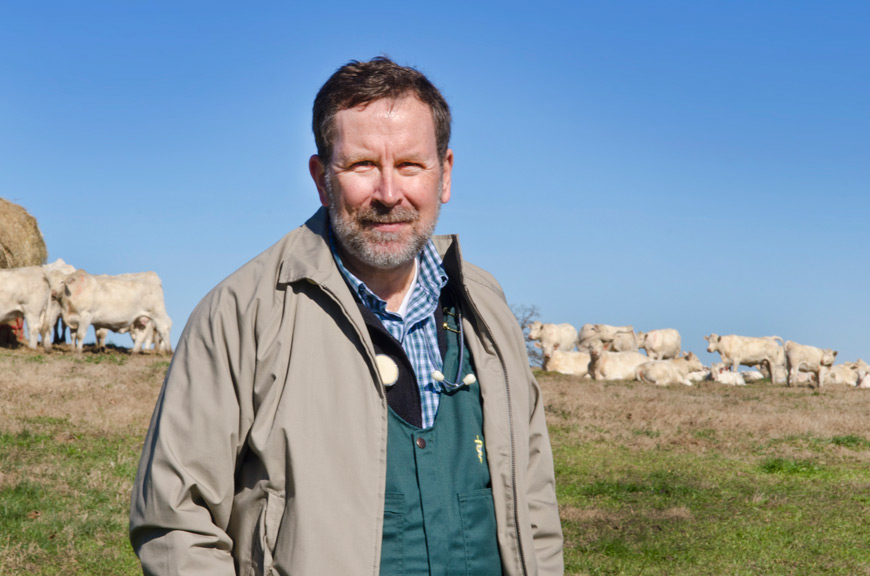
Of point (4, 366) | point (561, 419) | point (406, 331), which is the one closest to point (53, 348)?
point (4, 366)

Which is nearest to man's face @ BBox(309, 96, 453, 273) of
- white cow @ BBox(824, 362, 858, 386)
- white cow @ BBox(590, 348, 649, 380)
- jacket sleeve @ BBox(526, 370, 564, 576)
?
jacket sleeve @ BBox(526, 370, 564, 576)

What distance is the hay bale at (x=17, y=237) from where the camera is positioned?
94.4 feet

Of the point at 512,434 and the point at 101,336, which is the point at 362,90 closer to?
the point at 512,434

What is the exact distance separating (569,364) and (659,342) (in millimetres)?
10873

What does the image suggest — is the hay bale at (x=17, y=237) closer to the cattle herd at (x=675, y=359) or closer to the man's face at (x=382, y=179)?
the cattle herd at (x=675, y=359)

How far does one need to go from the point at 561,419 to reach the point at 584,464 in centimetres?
342

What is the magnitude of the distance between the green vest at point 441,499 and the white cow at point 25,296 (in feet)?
75.5

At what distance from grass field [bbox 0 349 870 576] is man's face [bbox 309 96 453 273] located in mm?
5023

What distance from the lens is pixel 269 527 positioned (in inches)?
97.7

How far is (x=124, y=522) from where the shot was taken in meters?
7.67

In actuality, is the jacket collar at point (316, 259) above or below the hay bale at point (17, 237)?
below

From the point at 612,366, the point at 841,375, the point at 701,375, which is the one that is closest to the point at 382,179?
the point at 612,366

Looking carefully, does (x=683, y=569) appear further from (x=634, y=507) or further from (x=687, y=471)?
(x=687, y=471)

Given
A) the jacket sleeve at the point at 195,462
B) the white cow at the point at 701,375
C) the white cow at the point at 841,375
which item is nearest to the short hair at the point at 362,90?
the jacket sleeve at the point at 195,462
